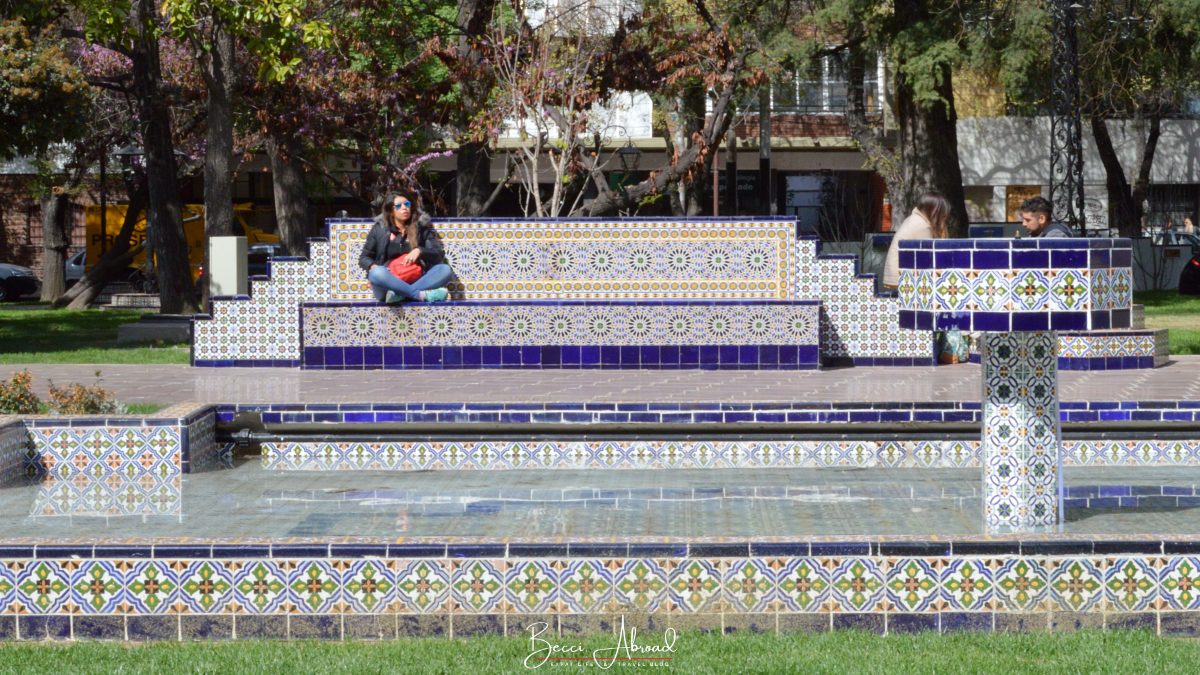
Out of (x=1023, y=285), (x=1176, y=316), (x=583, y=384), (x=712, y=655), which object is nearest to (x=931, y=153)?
(x=1176, y=316)

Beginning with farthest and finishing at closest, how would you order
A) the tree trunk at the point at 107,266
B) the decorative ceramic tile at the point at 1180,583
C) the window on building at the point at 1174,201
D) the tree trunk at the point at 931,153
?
the window on building at the point at 1174,201 → the tree trunk at the point at 107,266 → the tree trunk at the point at 931,153 → the decorative ceramic tile at the point at 1180,583

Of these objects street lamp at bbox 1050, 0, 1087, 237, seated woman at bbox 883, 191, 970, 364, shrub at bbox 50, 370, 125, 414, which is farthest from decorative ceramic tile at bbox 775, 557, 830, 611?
street lamp at bbox 1050, 0, 1087, 237

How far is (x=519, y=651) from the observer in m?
5.25

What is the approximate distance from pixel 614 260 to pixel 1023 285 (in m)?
9.19

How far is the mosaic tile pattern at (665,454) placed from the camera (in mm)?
8867

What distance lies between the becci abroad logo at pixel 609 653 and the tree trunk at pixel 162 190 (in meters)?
18.2

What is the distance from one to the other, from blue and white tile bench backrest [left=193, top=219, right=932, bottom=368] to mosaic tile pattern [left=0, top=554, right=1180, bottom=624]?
9.32 metres

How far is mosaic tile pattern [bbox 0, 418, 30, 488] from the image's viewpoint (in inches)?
326

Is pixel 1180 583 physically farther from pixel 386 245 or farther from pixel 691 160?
pixel 691 160

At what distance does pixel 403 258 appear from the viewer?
15000 mm

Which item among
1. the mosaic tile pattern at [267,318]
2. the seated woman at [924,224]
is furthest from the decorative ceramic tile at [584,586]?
the mosaic tile pattern at [267,318]

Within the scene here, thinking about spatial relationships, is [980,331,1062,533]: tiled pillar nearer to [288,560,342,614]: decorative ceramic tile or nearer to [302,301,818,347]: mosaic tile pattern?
[288,560,342,614]: decorative ceramic tile

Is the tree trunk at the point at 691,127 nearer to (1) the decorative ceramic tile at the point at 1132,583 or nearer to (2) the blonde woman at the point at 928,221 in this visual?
(2) the blonde woman at the point at 928,221

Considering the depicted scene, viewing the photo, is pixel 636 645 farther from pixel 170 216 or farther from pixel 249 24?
pixel 170 216
